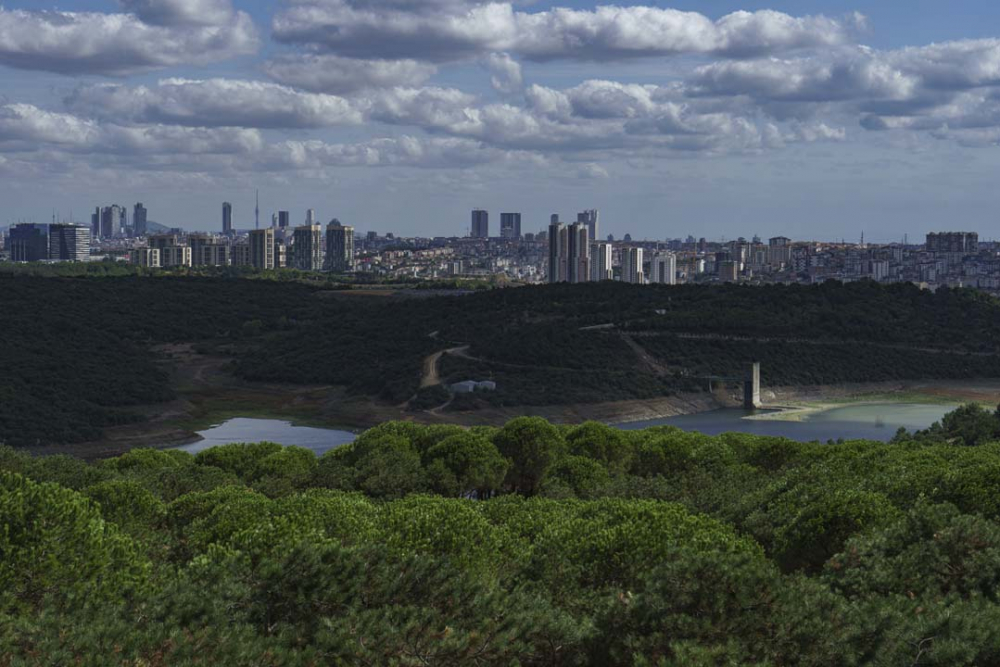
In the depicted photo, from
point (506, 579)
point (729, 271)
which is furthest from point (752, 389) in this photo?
point (729, 271)

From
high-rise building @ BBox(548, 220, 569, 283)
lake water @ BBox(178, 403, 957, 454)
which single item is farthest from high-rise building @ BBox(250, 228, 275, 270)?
lake water @ BBox(178, 403, 957, 454)

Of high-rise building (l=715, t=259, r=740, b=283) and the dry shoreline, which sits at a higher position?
high-rise building (l=715, t=259, r=740, b=283)

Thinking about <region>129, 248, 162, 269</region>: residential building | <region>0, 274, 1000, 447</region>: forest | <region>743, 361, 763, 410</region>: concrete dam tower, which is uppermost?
<region>129, 248, 162, 269</region>: residential building

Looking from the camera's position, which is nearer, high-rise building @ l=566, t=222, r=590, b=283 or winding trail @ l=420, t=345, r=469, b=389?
winding trail @ l=420, t=345, r=469, b=389

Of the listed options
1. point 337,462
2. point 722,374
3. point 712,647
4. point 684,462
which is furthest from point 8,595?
point 722,374

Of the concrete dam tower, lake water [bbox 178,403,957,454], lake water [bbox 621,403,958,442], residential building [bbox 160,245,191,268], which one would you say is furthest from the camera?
residential building [bbox 160,245,191,268]

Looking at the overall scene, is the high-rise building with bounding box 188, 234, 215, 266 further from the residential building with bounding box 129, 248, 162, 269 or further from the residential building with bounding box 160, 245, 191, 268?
the residential building with bounding box 129, 248, 162, 269

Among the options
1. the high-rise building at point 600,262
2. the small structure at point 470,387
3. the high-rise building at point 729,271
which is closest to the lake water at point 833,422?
the small structure at point 470,387

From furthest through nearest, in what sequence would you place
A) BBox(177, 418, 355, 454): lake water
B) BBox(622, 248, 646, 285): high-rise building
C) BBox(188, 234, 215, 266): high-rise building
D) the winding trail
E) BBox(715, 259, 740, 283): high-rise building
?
BBox(188, 234, 215, 266): high-rise building
BBox(622, 248, 646, 285): high-rise building
BBox(715, 259, 740, 283): high-rise building
the winding trail
BBox(177, 418, 355, 454): lake water
